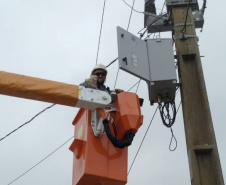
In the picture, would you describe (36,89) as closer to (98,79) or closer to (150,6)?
(98,79)

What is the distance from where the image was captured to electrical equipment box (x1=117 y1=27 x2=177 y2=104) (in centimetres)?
518

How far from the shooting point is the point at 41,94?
4.20m

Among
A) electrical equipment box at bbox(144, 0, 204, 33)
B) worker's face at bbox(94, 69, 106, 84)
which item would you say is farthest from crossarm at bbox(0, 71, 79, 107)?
electrical equipment box at bbox(144, 0, 204, 33)

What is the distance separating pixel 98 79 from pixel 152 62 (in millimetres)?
852

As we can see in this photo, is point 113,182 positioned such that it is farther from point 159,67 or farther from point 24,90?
point 159,67

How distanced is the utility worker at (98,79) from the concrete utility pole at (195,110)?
1.08 m

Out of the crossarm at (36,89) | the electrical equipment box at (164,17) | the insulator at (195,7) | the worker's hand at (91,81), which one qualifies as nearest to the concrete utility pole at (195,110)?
the electrical equipment box at (164,17)

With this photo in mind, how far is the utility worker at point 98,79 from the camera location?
15.4 ft

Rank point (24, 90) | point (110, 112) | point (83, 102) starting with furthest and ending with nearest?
point (110, 112)
point (83, 102)
point (24, 90)

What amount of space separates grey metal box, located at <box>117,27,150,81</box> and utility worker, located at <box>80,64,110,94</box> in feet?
1.23

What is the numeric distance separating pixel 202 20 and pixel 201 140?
2.37 meters

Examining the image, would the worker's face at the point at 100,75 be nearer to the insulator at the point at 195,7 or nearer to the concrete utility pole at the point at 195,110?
the concrete utility pole at the point at 195,110

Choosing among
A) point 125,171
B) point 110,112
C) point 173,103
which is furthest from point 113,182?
point 173,103

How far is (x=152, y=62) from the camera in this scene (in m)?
5.46
